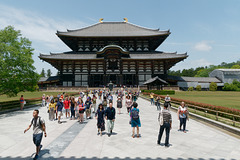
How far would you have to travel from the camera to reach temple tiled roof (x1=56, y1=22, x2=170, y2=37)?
44.8m

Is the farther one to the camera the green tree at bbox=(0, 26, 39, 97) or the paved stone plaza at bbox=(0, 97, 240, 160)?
the green tree at bbox=(0, 26, 39, 97)

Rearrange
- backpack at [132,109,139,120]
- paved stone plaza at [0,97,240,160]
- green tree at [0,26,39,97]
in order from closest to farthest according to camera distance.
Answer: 1. paved stone plaza at [0,97,240,160]
2. backpack at [132,109,139,120]
3. green tree at [0,26,39,97]

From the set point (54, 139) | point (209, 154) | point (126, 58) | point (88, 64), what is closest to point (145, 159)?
point (209, 154)

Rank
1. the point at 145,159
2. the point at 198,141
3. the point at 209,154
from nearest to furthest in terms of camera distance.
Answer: the point at 145,159 → the point at 209,154 → the point at 198,141

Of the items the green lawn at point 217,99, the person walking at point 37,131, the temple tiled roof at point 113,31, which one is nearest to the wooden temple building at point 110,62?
the temple tiled roof at point 113,31

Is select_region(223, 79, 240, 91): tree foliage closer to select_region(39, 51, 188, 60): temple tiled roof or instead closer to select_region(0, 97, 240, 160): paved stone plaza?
select_region(39, 51, 188, 60): temple tiled roof

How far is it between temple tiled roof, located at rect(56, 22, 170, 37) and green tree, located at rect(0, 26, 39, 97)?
30273 mm

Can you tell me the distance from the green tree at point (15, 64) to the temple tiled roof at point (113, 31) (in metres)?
30.3

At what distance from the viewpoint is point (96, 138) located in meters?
6.58

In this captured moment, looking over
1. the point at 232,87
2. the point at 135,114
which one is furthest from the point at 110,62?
the point at 232,87

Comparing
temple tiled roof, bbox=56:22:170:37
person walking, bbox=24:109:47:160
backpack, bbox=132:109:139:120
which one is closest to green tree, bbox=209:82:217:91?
temple tiled roof, bbox=56:22:170:37

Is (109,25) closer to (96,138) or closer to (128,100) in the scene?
(128,100)

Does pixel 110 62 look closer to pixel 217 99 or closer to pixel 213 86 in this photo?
pixel 217 99

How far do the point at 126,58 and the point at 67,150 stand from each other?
36.0 meters
